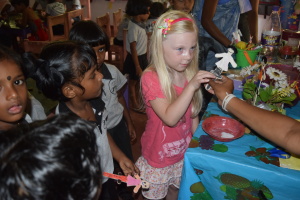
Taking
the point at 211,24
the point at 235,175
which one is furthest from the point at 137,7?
the point at 235,175

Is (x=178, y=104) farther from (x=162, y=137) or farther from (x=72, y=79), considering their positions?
(x=72, y=79)

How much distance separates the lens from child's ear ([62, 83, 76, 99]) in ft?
3.74

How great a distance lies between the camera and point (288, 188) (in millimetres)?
984

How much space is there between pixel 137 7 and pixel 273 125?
2477mm

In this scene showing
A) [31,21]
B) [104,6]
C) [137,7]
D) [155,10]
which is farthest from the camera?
[104,6]

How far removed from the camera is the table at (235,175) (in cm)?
99

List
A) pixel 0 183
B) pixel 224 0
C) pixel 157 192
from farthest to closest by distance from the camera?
pixel 224 0 < pixel 157 192 < pixel 0 183

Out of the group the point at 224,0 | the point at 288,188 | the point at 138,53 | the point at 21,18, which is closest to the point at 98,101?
the point at 288,188

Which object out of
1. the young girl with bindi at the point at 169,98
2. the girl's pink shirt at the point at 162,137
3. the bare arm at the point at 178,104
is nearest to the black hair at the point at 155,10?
the young girl with bindi at the point at 169,98

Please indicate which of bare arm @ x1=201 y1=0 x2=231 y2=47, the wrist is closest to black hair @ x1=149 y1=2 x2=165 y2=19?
bare arm @ x1=201 y1=0 x2=231 y2=47

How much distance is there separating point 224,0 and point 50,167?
2063 mm

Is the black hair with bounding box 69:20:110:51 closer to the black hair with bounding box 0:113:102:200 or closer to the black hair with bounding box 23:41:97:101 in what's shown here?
the black hair with bounding box 23:41:97:101

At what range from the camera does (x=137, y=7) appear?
120 inches

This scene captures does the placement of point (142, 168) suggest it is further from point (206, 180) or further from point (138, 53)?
point (138, 53)
